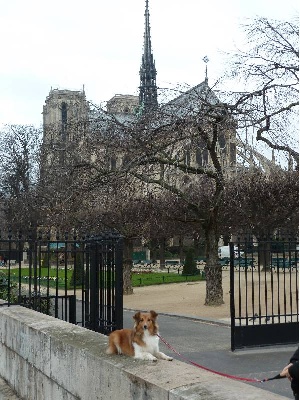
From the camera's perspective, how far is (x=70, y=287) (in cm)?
2992

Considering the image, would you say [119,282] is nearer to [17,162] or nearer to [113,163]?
[113,163]

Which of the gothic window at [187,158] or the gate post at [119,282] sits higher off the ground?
the gothic window at [187,158]

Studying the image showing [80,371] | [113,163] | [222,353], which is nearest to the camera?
[80,371]

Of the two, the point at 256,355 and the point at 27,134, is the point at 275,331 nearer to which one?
the point at 256,355

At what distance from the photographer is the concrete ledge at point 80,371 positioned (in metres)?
4.08

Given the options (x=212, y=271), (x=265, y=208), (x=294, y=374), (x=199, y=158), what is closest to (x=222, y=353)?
(x=212, y=271)

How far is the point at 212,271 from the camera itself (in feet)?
62.0

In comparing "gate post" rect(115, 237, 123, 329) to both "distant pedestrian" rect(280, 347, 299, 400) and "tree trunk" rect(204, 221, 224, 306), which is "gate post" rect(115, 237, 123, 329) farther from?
"tree trunk" rect(204, 221, 224, 306)

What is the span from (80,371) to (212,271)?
1350 cm

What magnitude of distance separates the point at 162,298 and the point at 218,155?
736 cm

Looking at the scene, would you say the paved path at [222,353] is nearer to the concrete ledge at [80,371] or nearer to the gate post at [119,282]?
the gate post at [119,282]

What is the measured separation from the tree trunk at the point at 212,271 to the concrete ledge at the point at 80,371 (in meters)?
10.8

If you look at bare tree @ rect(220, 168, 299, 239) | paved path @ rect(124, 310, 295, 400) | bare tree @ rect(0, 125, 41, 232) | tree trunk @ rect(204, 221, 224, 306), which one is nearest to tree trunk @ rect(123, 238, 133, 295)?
bare tree @ rect(220, 168, 299, 239)

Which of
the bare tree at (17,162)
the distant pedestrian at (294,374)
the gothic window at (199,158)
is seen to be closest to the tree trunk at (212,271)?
the gothic window at (199,158)
